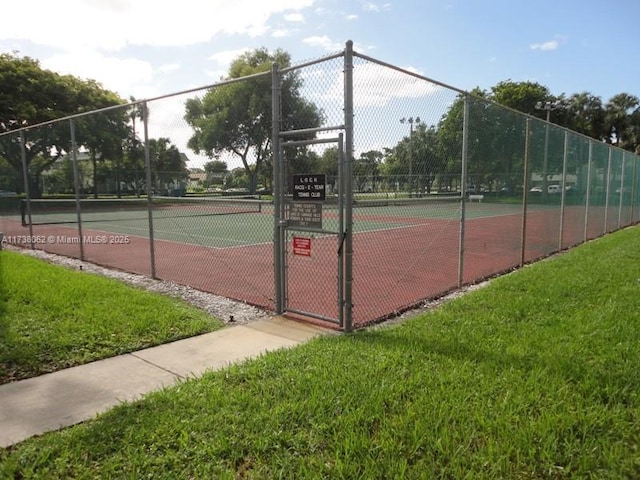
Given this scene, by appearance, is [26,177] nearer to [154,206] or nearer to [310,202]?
[154,206]

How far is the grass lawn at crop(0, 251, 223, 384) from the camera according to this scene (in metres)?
4.45

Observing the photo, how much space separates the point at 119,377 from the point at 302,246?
7.62ft

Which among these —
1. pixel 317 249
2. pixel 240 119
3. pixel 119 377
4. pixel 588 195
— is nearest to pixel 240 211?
→ pixel 240 119

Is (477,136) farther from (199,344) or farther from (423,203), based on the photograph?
(199,344)

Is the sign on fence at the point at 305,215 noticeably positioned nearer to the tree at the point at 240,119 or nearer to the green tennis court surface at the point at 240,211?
the green tennis court surface at the point at 240,211

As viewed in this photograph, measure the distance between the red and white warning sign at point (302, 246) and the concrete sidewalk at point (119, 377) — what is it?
0.84m

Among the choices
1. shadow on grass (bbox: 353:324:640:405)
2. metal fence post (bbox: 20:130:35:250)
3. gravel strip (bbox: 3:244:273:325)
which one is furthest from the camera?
metal fence post (bbox: 20:130:35:250)

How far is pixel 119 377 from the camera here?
4074 millimetres

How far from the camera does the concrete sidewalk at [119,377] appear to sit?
11.0 ft

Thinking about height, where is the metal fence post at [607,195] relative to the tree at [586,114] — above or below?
below

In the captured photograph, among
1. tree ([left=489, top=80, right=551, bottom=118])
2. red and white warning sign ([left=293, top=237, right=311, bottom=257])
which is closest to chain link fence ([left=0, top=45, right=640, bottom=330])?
red and white warning sign ([left=293, top=237, right=311, bottom=257])

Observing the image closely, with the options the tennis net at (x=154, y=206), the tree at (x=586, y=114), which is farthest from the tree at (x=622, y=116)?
the tennis net at (x=154, y=206)

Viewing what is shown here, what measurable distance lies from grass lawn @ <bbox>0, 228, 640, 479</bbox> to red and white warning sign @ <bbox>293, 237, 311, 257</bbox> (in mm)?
1081

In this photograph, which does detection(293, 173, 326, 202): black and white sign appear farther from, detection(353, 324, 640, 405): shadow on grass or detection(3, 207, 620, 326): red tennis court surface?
detection(353, 324, 640, 405): shadow on grass
